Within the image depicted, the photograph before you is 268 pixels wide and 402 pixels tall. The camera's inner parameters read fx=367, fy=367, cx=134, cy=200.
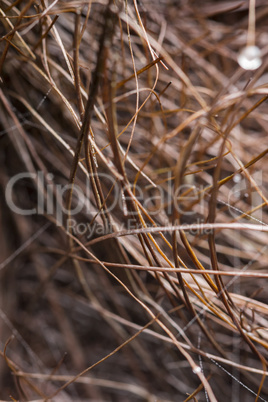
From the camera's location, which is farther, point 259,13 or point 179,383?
point 259,13

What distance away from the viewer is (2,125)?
35 centimetres

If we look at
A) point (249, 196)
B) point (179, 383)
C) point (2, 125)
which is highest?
point (2, 125)

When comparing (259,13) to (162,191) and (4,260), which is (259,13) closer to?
(162,191)

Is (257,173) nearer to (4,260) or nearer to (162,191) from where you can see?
(162,191)

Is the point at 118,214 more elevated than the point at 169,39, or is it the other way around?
the point at 169,39

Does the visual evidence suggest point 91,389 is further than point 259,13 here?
No

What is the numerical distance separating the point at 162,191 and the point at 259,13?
0.29m

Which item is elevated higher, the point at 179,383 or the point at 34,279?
the point at 34,279

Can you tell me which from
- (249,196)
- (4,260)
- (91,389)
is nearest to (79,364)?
(91,389)

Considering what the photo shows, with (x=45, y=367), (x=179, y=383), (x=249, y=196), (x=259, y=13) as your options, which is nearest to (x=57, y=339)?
(x=45, y=367)

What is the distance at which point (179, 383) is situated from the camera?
1.13 ft

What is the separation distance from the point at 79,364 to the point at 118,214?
16 cm

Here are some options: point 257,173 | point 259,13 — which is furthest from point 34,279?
point 259,13

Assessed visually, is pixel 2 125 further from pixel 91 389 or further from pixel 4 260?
pixel 91 389
